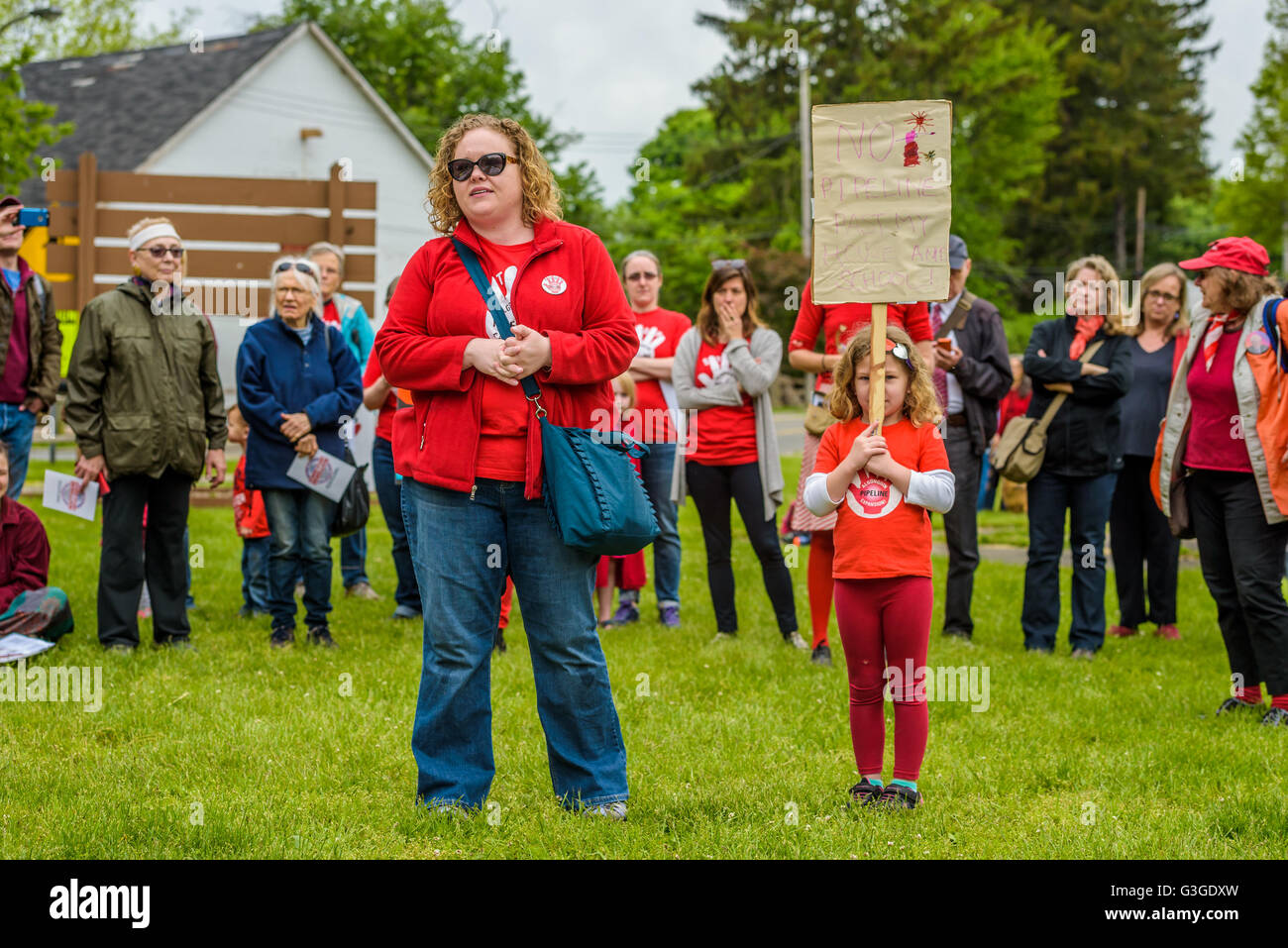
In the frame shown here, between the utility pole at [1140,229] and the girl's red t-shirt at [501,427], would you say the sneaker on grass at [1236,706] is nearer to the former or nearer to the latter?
the girl's red t-shirt at [501,427]

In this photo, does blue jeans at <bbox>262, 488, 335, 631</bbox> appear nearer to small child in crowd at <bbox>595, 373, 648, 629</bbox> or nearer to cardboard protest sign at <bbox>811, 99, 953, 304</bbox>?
small child in crowd at <bbox>595, 373, 648, 629</bbox>

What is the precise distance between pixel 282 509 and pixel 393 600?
2022 mm

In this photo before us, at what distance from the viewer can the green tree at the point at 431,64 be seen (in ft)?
145

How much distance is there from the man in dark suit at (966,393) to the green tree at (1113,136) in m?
49.8

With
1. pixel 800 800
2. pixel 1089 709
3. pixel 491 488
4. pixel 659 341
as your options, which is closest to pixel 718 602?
pixel 659 341

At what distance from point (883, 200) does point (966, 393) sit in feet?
12.0

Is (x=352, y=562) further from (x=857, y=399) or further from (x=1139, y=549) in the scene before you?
(x=857, y=399)

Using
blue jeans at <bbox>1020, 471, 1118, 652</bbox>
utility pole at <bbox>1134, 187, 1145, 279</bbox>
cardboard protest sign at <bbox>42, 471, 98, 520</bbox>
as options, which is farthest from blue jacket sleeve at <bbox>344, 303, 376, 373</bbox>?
utility pole at <bbox>1134, 187, 1145, 279</bbox>

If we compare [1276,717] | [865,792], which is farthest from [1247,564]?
[865,792]

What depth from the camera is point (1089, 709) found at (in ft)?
22.1

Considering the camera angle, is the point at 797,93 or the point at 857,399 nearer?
the point at 857,399

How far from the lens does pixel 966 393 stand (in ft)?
27.9

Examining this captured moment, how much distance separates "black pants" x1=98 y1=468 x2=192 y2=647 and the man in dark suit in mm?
4680

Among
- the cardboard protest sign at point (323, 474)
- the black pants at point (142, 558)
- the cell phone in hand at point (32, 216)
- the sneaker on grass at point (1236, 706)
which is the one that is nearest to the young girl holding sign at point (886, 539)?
the sneaker on grass at point (1236, 706)
